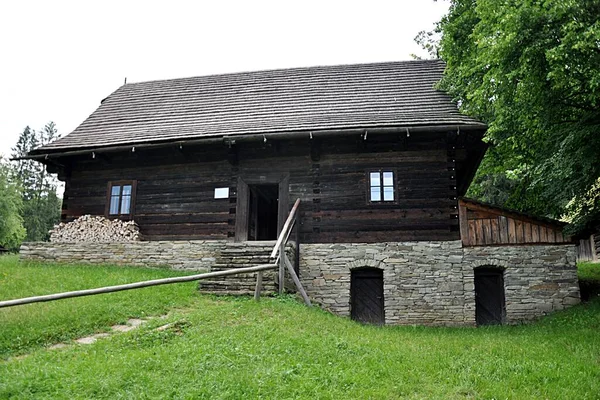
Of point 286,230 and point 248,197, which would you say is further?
point 248,197

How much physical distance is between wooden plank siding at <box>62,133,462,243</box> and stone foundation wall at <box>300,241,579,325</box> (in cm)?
47

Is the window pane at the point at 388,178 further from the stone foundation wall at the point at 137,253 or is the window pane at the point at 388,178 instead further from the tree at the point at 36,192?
the tree at the point at 36,192

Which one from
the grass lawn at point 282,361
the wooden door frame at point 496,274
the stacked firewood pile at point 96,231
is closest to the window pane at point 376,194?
the wooden door frame at point 496,274

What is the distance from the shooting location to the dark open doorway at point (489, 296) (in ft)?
41.7

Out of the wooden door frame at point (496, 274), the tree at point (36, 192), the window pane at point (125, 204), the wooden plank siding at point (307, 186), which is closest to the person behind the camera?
the wooden door frame at point (496, 274)

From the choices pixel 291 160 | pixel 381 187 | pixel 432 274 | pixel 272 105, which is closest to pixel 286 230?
pixel 291 160

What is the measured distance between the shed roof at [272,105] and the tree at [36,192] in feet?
93.7

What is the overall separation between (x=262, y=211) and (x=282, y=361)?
35.7ft

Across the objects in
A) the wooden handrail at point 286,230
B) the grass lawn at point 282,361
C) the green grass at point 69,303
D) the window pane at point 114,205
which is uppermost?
the window pane at point 114,205

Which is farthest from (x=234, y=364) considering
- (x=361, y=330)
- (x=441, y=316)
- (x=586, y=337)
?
(x=441, y=316)

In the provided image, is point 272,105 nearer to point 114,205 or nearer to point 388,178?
point 388,178

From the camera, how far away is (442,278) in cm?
1259

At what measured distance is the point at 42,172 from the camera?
48.9 m

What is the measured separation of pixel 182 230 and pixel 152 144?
2.56 m
